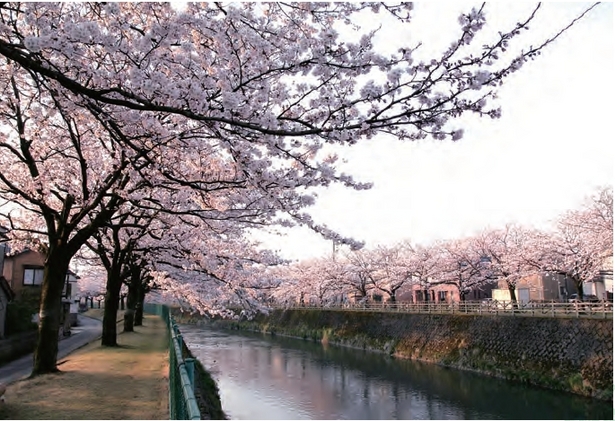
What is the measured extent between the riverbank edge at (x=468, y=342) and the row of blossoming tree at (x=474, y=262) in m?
5.61

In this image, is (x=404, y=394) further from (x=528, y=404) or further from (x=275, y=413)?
(x=275, y=413)

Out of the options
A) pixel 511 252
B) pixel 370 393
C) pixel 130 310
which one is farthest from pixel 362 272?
pixel 370 393

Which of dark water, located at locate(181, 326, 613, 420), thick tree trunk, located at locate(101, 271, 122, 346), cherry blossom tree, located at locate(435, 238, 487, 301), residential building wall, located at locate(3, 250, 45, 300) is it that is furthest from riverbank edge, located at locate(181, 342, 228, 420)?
cherry blossom tree, located at locate(435, 238, 487, 301)

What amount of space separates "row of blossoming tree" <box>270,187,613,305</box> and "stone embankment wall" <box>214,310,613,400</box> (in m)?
6.26

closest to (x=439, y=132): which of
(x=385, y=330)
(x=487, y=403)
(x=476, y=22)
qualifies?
(x=476, y=22)

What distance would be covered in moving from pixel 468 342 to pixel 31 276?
30.2m

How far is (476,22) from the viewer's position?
5297 mm

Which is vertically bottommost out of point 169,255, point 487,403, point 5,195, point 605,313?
point 487,403

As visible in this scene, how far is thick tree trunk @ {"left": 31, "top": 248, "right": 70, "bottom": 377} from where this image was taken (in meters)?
11.0

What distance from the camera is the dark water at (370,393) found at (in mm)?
15344

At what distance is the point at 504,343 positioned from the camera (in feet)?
74.2

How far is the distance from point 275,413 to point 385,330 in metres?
18.4

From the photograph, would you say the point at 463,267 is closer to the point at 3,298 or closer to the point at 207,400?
the point at 207,400

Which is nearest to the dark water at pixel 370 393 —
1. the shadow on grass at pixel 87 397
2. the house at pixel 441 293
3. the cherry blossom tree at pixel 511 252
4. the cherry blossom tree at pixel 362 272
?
the shadow on grass at pixel 87 397
